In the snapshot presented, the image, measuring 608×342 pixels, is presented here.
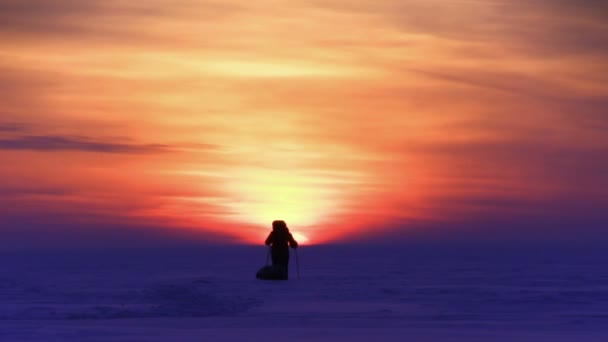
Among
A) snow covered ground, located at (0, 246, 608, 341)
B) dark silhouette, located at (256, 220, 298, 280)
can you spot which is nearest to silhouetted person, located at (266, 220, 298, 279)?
dark silhouette, located at (256, 220, 298, 280)

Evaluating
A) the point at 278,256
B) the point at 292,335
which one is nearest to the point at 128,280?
the point at 278,256

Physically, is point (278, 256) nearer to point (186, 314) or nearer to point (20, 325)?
point (186, 314)

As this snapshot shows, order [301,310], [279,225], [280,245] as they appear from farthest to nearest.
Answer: [279,225] → [280,245] → [301,310]

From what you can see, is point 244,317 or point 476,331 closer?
point 476,331

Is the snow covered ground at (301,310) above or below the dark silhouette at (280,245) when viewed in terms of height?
below

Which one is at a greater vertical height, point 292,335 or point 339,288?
point 339,288

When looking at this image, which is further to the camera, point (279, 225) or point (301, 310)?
point (279, 225)

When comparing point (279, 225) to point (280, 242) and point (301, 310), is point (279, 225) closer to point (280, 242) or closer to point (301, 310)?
point (280, 242)

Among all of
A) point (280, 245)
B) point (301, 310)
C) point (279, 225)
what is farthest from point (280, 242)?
point (301, 310)

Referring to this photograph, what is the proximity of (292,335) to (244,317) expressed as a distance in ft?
9.12

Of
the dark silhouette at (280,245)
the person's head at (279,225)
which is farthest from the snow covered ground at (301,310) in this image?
the person's head at (279,225)

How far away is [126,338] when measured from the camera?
45.4 feet

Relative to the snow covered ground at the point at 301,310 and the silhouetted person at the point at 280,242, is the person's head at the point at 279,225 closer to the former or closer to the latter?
the silhouetted person at the point at 280,242

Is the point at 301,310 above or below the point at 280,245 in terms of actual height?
below
